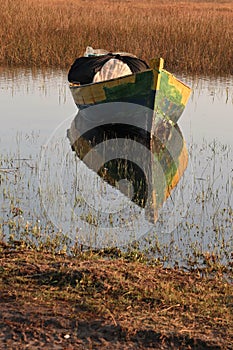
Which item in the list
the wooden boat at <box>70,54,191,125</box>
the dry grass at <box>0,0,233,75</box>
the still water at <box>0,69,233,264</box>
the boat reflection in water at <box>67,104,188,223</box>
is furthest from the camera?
the dry grass at <box>0,0,233,75</box>

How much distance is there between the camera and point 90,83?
11.4 m

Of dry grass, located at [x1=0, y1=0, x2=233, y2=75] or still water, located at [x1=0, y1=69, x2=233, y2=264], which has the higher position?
dry grass, located at [x1=0, y1=0, x2=233, y2=75]

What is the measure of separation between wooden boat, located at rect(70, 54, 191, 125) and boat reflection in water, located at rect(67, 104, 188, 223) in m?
0.20

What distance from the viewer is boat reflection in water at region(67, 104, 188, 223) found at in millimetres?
7941

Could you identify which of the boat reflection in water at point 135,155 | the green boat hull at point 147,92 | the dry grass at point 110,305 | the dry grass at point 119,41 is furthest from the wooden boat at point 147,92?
the dry grass at point 110,305

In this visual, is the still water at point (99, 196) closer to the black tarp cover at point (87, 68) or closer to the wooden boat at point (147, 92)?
the wooden boat at point (147, 92)

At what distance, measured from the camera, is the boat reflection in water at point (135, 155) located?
7.94 metres

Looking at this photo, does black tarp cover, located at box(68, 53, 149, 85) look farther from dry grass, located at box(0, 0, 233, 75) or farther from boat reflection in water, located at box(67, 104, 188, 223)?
dry grass, located at box(0, 0, 233, 75)

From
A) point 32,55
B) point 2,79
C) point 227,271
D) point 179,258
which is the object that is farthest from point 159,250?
point 32,55

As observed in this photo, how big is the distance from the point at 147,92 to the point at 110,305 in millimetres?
6515

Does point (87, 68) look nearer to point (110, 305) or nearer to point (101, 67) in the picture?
point (101, 67)

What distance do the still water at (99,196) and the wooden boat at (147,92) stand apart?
547mm

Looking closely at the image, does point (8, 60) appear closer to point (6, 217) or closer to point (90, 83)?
point (90, 83)

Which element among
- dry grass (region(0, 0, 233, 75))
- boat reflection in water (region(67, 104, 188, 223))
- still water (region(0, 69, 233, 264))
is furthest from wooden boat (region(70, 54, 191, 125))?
Result: dry grass (region(0, 0, 233, 75))
